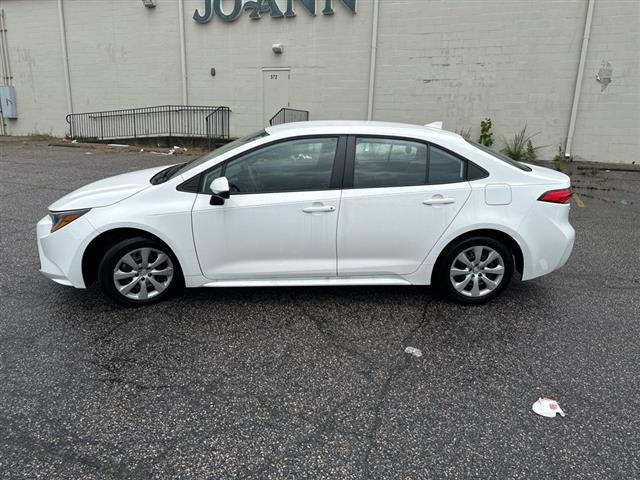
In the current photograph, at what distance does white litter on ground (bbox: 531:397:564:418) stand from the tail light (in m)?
1.76

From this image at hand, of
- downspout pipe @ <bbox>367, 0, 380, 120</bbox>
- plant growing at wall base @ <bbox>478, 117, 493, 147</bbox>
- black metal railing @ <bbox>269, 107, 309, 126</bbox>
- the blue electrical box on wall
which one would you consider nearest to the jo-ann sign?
downspout pipe @ <bbox>367, 0, 380, 120</bbox>

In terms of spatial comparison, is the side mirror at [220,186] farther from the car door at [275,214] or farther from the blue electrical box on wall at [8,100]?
the blue electrical box on wall at [8,100]

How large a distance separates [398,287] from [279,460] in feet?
8.10

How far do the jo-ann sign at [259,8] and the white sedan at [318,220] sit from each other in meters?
12.5

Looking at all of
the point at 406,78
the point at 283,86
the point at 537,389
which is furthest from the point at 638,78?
the point at 537,389

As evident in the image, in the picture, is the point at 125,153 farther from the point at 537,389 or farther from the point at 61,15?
the point at 537,389

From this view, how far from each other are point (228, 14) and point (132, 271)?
14.8 metres

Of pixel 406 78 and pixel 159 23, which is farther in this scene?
pixel 159 23

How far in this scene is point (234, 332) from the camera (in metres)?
3.65

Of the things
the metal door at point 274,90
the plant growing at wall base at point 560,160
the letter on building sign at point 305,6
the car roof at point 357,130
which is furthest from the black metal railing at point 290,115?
the car roof at point 357,130

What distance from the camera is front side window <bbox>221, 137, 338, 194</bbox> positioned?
12.7ft

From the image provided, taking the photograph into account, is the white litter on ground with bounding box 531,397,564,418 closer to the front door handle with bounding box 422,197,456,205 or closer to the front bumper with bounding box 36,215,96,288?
the front door handle with bounding box 422,197,456,205

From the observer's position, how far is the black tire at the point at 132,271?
3.81 m

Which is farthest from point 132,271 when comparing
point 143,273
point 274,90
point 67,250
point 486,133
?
point 274,90
